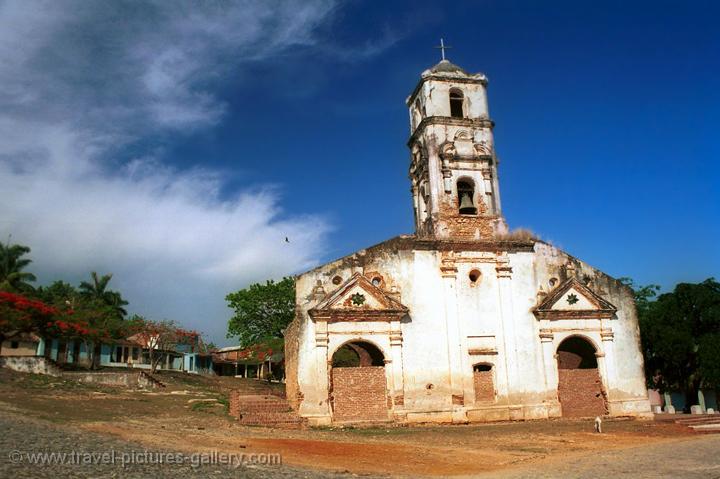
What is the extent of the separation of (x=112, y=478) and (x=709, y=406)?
32425mm

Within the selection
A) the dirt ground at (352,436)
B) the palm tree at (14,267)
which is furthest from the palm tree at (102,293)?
the dirt ground at (352,436)

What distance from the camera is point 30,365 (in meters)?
31.3

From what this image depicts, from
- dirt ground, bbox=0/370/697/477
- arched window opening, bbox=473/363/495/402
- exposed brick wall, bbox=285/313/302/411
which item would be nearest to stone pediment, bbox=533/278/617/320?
arched window opening, bbox=473/363/495/402

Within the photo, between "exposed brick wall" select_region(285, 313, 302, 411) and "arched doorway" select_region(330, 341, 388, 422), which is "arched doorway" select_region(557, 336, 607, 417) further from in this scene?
"exposed brick wall" select_region(285, 313, 302, 411)

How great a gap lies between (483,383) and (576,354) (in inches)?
191

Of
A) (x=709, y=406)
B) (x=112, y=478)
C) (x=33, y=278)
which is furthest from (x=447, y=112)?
(x=33, y=278)

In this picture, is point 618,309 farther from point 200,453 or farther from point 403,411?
point 200,453

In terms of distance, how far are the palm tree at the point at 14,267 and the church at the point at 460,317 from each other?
30643 millimetres

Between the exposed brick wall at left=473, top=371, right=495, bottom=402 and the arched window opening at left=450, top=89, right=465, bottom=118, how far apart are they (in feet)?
32.8

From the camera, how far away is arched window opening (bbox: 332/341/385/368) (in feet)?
66.9

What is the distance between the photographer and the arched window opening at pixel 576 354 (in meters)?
22.6

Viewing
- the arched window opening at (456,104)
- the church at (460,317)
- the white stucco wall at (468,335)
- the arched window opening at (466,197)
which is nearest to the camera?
the church at (460,317)

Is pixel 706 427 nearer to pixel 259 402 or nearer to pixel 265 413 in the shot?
pixel 265 413

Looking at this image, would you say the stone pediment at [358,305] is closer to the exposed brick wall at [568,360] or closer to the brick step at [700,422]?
the exposed brick wall at [568,360]
